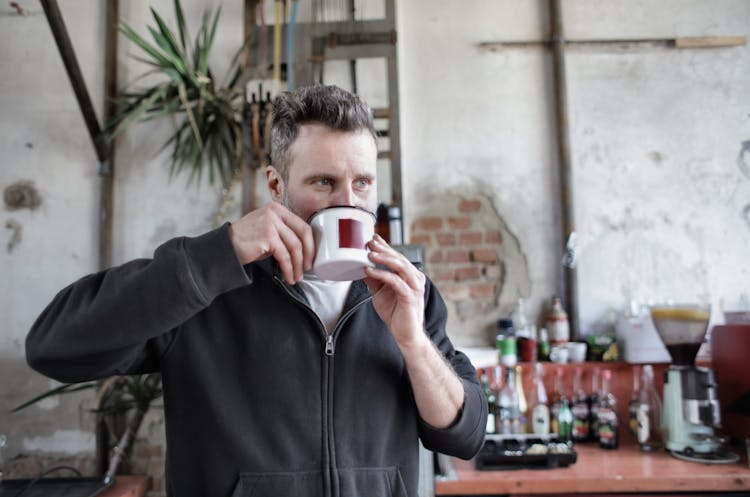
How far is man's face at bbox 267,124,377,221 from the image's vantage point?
975 mm

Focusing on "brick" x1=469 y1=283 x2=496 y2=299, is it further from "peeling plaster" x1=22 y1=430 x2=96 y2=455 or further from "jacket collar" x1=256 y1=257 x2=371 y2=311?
"peeling plaster" x1=22 y1=430 x2=96 y2=455

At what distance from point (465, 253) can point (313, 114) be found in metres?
1.79

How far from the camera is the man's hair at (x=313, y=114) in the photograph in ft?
3.31

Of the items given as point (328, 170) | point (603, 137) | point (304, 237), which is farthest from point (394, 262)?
point (603, 137)

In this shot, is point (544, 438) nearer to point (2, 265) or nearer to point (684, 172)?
point (684, 172)

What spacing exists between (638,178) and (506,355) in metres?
1.19

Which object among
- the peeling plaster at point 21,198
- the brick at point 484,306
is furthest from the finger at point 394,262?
the peeling plaster at point 21,198

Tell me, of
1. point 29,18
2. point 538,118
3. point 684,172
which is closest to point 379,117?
point 538,118

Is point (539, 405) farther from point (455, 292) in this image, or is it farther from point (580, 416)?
point (455, 292)

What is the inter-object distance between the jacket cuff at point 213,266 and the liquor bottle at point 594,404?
2.03 meters

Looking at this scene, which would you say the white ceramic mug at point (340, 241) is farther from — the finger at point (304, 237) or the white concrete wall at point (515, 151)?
the white concrete wall at point (515, 151)

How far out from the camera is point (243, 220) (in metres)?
0.79

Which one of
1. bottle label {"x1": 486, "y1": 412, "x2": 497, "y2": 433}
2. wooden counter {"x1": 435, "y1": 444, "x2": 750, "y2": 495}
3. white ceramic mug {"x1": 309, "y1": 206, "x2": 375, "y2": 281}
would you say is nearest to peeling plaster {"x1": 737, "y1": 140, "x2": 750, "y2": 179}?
wooden counter {"x1": 435, "y1": 444, "x2": 750, "y2": 495}

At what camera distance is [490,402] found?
2.27 metres
